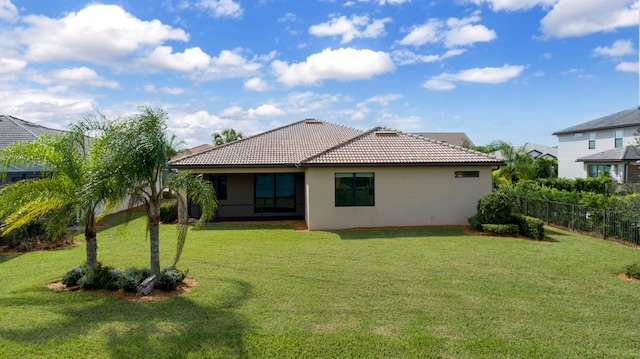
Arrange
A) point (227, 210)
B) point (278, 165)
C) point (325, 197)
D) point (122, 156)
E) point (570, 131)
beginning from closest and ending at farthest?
point (122, 156) < point (325, 197) < point (278, 165) < point (227, 210) < point (570, 131)

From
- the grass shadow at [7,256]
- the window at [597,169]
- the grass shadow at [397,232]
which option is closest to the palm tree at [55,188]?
the grass shadow at [7,256]

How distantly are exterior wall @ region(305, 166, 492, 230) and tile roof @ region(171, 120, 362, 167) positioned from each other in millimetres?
2508

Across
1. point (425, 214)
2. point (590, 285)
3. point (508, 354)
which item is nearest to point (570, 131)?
point (425, 214)

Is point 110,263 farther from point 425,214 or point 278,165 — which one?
point 425,214

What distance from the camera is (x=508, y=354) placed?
5.47m

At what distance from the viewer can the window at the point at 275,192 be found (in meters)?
20.7

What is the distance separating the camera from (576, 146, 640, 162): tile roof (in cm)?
2862

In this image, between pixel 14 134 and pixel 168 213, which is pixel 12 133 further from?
pixel 168 213

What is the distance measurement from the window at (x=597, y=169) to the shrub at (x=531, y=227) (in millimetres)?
22672

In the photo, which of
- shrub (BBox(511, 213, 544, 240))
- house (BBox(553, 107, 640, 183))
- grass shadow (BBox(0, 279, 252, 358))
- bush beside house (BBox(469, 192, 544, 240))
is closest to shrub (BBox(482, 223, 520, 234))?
bush beside house (BBox(469, 192, 544, 240))

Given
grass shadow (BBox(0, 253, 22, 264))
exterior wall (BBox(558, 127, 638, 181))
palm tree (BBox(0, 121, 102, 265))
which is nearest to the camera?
palm tree (BBox(0, 121, 102, 265))

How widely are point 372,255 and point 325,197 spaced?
17.7 ft

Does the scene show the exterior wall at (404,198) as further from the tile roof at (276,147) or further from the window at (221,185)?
the window at (221,185)

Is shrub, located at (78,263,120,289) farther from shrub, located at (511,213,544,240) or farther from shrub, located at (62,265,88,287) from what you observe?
shrub, located at (511,213,544,240)
